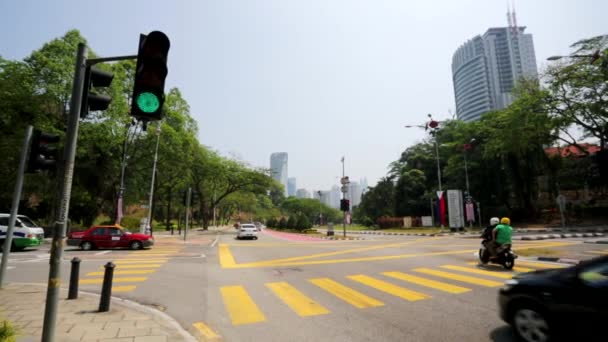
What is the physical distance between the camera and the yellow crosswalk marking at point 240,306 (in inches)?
217

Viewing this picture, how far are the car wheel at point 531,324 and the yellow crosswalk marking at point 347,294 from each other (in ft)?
8.10

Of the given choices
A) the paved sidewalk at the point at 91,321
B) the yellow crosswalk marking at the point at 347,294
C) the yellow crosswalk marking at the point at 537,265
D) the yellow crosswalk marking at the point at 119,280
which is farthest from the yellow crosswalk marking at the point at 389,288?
the yellow crosswalk marking at the point at 119,280

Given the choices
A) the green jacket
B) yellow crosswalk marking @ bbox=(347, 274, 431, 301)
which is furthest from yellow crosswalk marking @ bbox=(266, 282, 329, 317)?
the green jacket

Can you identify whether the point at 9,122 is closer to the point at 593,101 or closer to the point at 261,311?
the point at 261,311

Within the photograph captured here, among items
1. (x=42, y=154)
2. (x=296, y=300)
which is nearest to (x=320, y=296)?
(x=296, y=300)

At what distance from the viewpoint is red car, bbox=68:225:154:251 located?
17.9m

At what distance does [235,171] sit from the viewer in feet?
150

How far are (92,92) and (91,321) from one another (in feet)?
12.9

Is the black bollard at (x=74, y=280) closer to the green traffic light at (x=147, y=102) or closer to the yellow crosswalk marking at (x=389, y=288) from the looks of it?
the green traffic light at (x=147, y=102)

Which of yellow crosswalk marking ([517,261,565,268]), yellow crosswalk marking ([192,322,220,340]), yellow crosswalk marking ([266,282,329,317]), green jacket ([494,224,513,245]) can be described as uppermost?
green jacket ([494,224,513,245])

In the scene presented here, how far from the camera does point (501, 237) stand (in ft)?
33.1

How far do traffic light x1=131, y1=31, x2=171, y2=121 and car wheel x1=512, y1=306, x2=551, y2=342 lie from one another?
547 cm

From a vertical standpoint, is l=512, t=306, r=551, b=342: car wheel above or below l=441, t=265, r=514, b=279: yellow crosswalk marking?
above

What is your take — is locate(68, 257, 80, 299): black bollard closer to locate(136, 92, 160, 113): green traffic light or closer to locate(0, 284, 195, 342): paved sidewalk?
locate(0, 284, 195, 342): paved sidewalk
